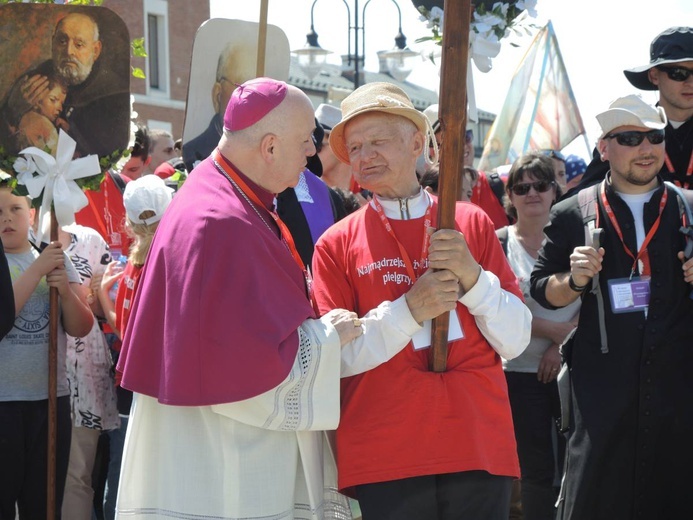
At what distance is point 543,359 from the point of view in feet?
21.0

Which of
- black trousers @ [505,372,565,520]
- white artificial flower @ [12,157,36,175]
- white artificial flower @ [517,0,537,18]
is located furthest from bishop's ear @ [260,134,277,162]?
black trousers @ [505,372,565,520]

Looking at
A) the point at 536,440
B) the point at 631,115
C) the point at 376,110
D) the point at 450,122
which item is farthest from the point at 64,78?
the point at 536,440

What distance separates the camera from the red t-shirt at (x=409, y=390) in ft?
13.0

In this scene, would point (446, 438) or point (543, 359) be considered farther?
point (543, 359)

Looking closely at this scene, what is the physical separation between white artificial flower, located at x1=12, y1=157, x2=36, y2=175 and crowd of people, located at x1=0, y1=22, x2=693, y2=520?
0.86ft

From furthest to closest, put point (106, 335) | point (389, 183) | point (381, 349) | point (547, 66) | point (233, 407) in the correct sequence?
point (547, 66)
point (106, 335)
point (389, 183)
point (381, 349)
point (233, 407)

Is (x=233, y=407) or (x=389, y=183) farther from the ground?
(x=389, y=183)

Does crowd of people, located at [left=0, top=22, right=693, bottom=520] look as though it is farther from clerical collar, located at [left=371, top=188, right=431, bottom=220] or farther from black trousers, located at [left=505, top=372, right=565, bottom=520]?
black trousers, located at [left=505, top=372, right=565, bottom=520]

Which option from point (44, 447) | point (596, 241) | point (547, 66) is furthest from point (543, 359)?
point (547, 66)

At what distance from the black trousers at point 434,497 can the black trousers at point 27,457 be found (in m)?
2.29

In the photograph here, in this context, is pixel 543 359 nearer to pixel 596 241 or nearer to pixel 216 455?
pixel 596 241

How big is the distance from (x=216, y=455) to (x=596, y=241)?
2.15m

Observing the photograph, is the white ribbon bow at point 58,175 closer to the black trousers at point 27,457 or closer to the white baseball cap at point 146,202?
the white baseball cap at point 146,202

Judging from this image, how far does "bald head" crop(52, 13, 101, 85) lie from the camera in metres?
5.80
